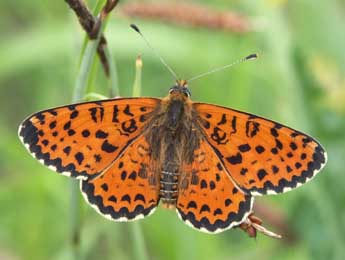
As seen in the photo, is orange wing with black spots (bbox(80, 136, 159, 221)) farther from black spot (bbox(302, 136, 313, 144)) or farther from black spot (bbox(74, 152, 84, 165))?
black spot (bbox(302, 136, 313, 144))

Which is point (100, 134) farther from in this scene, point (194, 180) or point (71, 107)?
point (194, 180)

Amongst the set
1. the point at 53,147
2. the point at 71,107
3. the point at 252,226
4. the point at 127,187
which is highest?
the point at 71,107

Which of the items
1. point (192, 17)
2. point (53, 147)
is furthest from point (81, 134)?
point (192, 17)

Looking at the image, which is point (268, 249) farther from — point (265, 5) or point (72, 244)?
point (72, 244)

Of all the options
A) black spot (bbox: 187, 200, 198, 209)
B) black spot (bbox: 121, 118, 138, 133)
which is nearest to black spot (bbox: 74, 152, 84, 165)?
black spot (bbox: 121, 118, 138, 133)

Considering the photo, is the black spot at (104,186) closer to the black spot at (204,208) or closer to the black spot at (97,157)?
the black spot at (97,157)

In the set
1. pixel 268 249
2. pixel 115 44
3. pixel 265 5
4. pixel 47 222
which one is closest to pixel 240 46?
pixel 265 5
